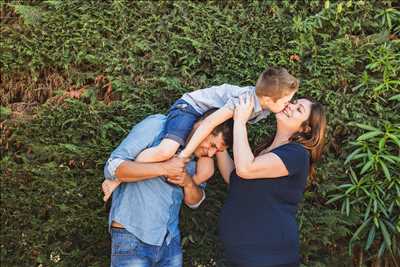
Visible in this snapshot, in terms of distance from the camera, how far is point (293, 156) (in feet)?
10.5

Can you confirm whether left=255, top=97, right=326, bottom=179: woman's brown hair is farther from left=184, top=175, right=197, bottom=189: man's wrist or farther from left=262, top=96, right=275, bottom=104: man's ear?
left=184, top=175, right=197, bottom=189: man's wrist

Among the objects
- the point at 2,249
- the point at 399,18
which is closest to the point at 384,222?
the point at 399,18

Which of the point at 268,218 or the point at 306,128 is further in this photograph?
the point at 306,128

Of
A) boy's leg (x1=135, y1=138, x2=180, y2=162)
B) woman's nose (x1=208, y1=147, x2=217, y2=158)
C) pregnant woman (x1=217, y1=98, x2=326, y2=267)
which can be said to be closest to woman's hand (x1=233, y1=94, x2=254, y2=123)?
pregnant woman (x1=217, y1=98, x2=326, y2=267)

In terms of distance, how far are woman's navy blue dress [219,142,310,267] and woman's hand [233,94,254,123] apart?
25 cm

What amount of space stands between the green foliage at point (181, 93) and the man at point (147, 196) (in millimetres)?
794

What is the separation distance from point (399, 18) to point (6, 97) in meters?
3.05

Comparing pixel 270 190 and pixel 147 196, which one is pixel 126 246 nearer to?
pixel 147 196

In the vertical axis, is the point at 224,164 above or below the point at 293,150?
below

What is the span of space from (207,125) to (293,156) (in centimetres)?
50

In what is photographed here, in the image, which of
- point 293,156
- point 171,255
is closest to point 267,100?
point 293,156

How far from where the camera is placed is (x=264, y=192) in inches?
127

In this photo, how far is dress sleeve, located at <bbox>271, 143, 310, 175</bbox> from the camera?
10.5 ft

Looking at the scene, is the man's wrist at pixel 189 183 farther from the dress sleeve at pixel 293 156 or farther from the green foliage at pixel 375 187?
the green foliage at pixel 375 187
